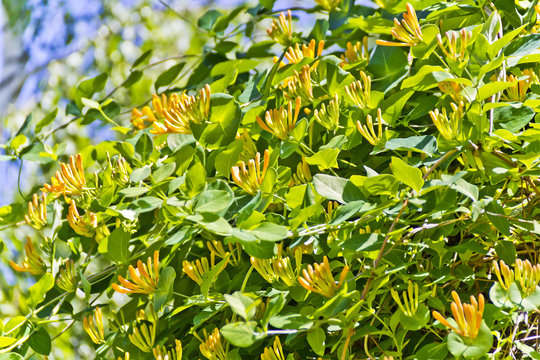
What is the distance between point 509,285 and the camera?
1.56 feet

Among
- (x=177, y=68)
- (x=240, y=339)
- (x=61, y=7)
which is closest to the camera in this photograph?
(x=240, y=339)

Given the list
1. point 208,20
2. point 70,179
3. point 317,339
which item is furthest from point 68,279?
point 208,20

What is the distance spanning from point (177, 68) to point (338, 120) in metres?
0.49

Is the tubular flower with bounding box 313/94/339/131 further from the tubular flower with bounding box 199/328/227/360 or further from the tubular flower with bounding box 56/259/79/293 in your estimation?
the tubular flower with bounding box 56/259/79/293

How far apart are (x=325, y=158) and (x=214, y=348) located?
0.72ft

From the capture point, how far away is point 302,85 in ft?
2.14

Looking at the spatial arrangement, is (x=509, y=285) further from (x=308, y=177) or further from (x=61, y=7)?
(x=61, y=7)

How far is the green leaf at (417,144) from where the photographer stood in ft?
1.75

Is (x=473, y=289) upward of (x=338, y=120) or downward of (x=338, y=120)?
downward

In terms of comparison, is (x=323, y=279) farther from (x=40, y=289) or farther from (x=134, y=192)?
(x=40, y=289)

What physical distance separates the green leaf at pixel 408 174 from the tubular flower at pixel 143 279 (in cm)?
24

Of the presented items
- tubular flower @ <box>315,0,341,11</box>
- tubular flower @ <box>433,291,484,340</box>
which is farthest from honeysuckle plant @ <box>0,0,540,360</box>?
tubular flower @ <box>315,0,341,11</box>

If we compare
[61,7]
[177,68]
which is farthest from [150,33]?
[177,68]

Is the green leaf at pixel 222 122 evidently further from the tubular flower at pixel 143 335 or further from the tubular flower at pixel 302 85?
the tubular flower at pixel 143 335
